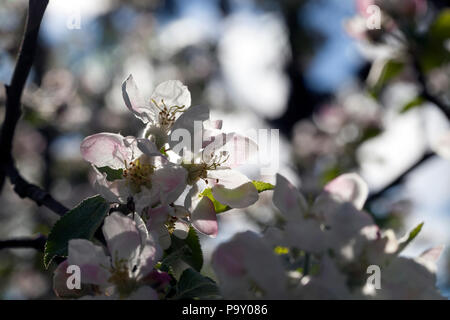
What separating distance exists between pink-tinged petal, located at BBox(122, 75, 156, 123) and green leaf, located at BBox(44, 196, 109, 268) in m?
0.14

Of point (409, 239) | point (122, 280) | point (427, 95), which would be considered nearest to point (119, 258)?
point (122, 280)

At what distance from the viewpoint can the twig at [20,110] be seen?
82cm

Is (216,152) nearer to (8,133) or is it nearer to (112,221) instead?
(112,221)

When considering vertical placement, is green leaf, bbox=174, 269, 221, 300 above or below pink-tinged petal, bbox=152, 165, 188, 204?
below

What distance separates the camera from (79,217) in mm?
743

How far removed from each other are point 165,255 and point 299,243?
0.82 ft

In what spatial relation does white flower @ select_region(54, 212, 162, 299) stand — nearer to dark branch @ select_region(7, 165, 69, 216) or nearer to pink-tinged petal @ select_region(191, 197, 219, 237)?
pink-tinged petal @ select_region(191, 197, 219, 237)

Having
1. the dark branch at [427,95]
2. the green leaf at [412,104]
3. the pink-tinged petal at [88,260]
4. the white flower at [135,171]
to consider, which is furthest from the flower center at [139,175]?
the green leaf at [412,104]

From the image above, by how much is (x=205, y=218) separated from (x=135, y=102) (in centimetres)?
20

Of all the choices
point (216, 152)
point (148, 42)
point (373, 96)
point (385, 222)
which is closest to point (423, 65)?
point (373, 96)

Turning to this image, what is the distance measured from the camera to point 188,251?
0.79 m

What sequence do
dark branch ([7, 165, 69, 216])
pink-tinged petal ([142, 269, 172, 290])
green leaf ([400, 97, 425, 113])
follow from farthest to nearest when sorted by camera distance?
1. green leaf ([400, 97, 425, 113])
2. dark branch ([7, 165, 69, 216])
3. pink-tinged petal ([142, 269, 172, 290])

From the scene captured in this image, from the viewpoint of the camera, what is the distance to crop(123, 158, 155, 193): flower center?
2.40 feet

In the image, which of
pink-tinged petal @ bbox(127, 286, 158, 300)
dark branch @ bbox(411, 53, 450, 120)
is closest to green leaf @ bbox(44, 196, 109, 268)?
pink-tinged petal @ bbox(127, 286, 158, 300)
